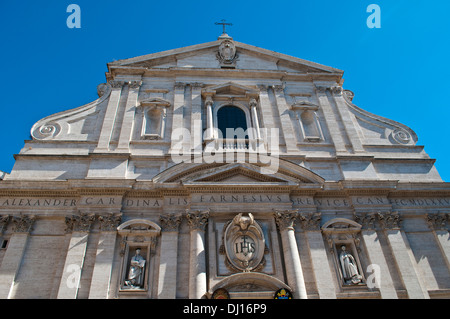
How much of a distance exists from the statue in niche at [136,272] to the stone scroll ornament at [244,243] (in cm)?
305

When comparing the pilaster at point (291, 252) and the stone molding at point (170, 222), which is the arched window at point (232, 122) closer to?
the pilaster at point (291, 252)

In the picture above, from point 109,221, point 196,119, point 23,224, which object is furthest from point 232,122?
point 23,224

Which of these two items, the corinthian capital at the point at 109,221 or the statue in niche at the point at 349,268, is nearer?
the statue in niche at the point at 349,268

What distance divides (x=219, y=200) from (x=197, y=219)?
126 cm

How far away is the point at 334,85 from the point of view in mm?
19766

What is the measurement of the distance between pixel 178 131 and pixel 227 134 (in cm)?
237

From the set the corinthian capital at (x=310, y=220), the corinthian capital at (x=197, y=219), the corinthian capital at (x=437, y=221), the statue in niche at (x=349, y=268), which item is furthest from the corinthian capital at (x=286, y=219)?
the corinthian capital at (x=437, y=221)

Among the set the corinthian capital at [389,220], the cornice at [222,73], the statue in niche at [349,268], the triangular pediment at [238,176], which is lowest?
the statue in niche at [349,268]

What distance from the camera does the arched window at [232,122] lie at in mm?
17703

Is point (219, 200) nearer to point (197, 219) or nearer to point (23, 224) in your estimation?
point (197, 219)

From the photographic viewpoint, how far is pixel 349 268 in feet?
43.8
